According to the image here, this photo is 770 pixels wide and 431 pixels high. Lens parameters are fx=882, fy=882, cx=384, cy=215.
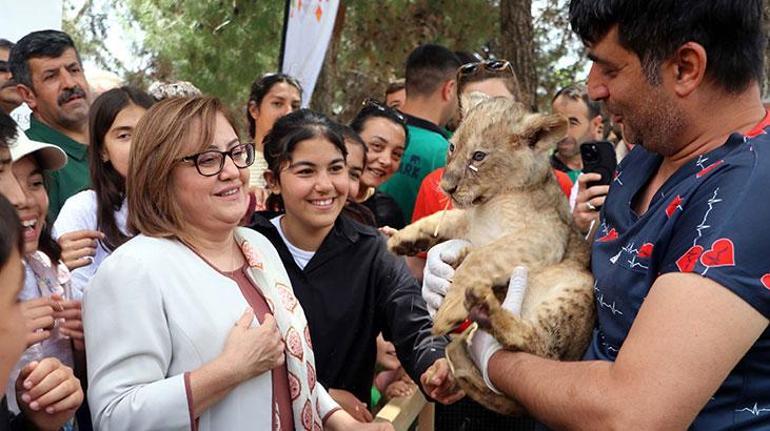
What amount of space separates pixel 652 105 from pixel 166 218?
1473mm

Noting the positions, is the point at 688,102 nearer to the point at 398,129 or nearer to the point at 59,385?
the point at 59,385

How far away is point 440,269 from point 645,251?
2.82ft

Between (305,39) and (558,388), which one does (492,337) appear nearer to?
(558,388)

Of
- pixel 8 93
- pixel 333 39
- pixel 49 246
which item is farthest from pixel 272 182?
pixel 333 39

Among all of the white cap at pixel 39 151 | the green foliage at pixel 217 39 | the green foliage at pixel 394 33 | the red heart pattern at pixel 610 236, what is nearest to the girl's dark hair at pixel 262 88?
the white cap at pixel 39 151

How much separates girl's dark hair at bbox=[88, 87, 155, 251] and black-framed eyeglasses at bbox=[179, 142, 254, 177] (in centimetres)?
102

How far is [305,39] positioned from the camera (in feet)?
25.4

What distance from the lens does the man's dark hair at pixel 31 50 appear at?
17.5 feet

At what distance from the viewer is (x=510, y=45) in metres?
10.9

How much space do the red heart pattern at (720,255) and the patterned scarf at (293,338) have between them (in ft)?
4.44

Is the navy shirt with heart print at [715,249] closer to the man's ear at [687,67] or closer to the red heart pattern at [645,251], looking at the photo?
the red heart pattern at [645,251]

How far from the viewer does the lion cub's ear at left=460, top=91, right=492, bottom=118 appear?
281cm

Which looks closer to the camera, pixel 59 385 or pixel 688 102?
pixel 688 102

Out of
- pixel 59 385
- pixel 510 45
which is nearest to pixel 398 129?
pixel 59 385
